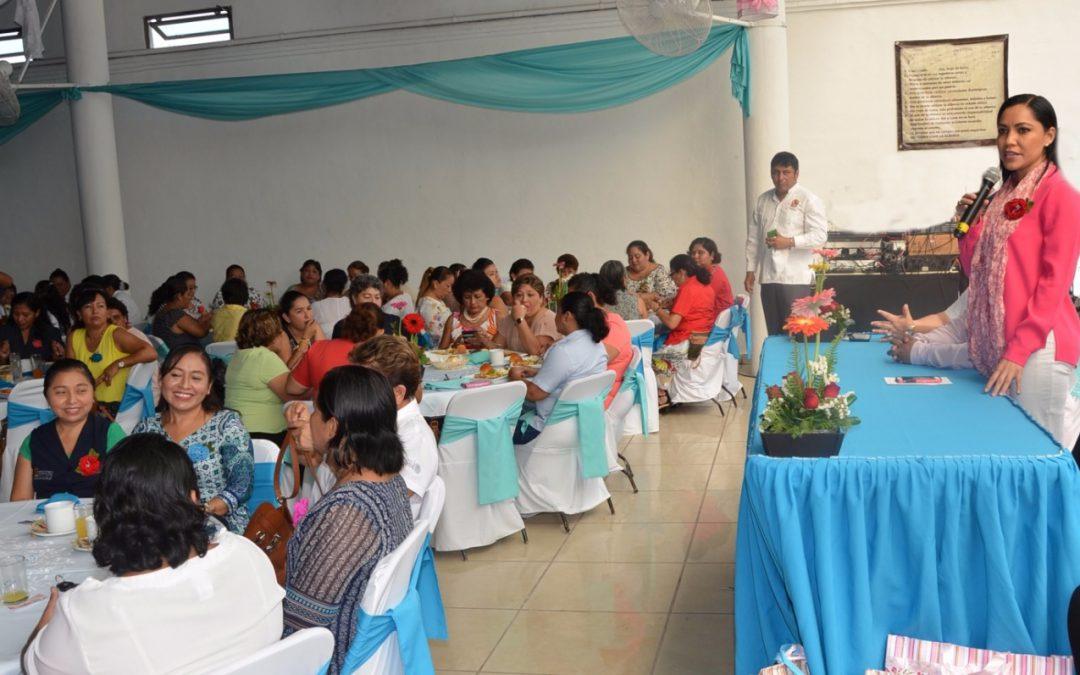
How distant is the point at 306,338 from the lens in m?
5.77

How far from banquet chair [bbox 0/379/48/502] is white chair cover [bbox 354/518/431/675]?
2211 mm

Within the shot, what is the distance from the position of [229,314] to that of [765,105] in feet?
14.3

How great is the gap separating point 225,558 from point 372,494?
496 millimetres

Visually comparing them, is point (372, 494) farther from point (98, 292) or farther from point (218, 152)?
point (218, 152)

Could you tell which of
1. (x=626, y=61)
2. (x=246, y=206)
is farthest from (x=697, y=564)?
(x=246, y=206)

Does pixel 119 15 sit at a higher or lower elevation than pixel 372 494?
higher

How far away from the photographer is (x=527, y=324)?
20.2 feet

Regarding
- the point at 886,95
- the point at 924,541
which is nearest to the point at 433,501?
the point at 924,541

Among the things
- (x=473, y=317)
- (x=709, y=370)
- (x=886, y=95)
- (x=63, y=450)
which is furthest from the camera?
(x=886, y=95)

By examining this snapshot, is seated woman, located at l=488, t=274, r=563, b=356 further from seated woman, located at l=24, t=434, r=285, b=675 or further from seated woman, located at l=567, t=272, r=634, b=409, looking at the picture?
seated woman, located at l=24, t=434, r=285, b=675

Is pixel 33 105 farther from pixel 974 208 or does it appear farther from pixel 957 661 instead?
pixel 957 661

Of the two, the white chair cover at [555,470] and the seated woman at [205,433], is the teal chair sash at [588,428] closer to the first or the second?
the white chair cover at [555,470]

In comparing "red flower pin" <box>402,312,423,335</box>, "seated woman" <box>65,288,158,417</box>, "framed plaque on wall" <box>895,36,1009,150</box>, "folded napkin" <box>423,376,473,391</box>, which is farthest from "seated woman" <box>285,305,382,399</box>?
"framed plaque on wall" <box>895,36,1009,150</box>

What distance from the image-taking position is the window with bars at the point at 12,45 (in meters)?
11.1
